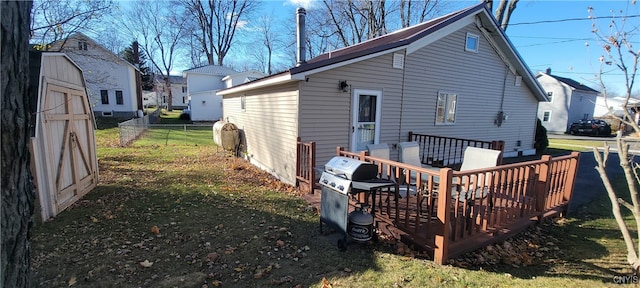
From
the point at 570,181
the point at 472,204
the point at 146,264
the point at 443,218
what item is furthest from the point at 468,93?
the point at 146,264

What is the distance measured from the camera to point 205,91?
27.8 m

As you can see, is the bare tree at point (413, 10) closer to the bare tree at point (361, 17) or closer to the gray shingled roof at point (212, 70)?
the bare tree at point (361, 17)

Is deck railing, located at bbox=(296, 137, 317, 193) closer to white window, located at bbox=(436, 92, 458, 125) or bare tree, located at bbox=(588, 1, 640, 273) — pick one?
bare tree, located at bbox=(588, 1, 640, 273)

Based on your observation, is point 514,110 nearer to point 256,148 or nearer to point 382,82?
point 382,82

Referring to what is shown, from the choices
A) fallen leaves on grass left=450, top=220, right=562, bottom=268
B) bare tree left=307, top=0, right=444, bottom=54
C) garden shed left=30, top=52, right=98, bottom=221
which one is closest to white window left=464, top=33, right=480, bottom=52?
fallen leaves on grass left=450, top=220, right=562, bottom=268

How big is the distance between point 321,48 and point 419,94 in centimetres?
2166

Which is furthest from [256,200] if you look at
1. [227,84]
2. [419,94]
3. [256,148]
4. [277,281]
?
[227,84]

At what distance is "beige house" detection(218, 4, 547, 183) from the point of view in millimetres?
6812

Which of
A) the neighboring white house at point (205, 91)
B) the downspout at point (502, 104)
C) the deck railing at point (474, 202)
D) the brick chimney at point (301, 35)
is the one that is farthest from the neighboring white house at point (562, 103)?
the neighboring white house at point (205, 91)

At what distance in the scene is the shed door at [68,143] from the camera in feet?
15.2

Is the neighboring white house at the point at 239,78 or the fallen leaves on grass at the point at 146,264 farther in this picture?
the neighboring white house at the point at 239,78

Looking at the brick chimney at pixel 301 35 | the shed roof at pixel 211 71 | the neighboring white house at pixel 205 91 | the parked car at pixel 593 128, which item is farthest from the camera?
the shed roof at pixel 211 71

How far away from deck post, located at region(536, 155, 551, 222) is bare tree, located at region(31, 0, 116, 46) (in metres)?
13.4

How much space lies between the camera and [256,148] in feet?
30.9
